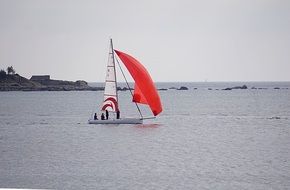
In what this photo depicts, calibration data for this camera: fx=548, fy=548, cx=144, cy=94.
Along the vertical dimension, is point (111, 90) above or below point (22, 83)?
below

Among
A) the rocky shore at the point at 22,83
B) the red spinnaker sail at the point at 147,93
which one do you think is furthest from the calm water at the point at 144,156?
the rocky shore at the point at 22,83

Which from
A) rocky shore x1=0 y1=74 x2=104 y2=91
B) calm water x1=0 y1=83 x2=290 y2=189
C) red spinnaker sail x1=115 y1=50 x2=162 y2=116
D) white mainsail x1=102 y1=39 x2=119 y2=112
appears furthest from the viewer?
white mainsail x1=102 y1=39 x2=119 y2=112

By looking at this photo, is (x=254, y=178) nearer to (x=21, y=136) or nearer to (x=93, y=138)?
(x=93, y=138)

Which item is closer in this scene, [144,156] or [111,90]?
[144,156]

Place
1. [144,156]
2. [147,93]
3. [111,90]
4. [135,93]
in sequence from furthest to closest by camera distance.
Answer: [111,90], [135,93], [147,93], [144,156]

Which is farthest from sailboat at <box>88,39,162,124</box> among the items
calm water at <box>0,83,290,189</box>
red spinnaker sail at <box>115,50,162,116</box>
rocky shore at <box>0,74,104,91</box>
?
rocky shore at <box>0,74,104,91</box>

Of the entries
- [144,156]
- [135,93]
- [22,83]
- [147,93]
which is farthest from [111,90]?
[144,156]

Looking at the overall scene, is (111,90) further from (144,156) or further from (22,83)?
(144,156)

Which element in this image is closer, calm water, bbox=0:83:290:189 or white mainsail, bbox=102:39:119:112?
calm water, bbox=0:83:290:189

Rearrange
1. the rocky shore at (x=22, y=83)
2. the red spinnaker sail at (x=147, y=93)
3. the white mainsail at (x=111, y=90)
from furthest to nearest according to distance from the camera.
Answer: the white mainsail at (x=111, y=90) < the red spinnaker sail at (x=147, y=93) < the rocky shore at (x=22, y=83)

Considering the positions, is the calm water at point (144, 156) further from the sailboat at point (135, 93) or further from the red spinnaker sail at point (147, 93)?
the red spinnaker sail at point (147, 93)

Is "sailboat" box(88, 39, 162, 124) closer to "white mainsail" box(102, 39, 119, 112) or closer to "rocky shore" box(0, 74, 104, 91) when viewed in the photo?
"white mainsail" box(102, 39, 119, 112)

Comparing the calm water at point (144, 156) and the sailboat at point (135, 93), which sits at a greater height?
the sailboat at point (135, 93)

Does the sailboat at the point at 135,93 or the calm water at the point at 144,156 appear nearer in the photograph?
the calm water at the point at 144,156
